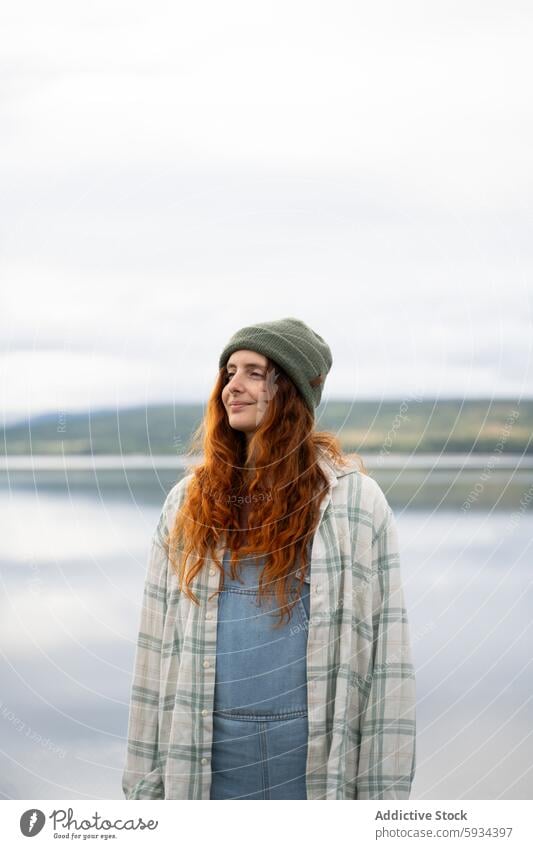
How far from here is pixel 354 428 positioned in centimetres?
109

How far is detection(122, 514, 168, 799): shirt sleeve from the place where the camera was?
38.7 inches

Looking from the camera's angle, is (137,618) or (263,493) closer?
(263,493)

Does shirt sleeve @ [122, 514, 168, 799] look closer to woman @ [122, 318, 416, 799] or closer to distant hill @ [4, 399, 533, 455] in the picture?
woman @ [122, 318, 416, 799]

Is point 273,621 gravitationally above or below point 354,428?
below

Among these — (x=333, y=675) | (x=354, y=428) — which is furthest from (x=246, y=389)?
(x=333, y=675)

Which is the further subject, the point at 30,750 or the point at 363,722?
the point at 30,750

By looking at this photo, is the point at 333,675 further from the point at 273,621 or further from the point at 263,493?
the point at 263,493

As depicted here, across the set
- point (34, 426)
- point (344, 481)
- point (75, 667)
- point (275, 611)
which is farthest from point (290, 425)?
point (75, 667)

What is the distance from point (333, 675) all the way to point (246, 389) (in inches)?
12.3

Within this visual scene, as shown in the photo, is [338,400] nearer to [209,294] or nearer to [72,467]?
[209,294]

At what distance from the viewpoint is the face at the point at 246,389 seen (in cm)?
96
